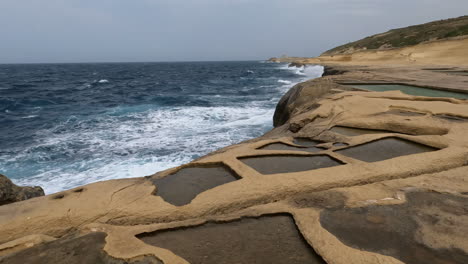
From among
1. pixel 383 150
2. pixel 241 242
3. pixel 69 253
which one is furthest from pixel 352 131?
pixel 69 253

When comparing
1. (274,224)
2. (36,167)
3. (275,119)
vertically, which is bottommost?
(36,167)

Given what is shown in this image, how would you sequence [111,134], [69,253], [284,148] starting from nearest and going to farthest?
[69,253] → [284,148] → [111,134]

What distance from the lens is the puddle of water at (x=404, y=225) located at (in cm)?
199

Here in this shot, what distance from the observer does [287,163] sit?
3.71m

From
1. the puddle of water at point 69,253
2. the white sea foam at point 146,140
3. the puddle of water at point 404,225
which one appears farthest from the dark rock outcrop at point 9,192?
the puddle of water at point 404,225

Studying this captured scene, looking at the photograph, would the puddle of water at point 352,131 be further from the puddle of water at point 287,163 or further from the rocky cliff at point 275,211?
the puddle of water at point 287,163

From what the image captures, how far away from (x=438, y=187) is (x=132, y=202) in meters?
2.79

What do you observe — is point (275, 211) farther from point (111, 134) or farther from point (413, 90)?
point (111, 134)

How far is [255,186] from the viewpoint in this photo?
9.77 ft

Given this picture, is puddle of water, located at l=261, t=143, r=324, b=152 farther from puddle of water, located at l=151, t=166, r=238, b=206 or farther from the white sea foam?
the white sea foam

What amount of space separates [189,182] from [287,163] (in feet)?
3.90

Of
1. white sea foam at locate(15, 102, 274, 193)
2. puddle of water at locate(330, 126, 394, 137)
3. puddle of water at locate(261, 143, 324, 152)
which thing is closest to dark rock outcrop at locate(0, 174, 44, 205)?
white sea foam at locate(15, 102, 274, 193)

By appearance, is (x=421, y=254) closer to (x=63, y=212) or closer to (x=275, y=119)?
(x=63, y=212)

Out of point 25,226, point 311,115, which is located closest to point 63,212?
point 25,226
